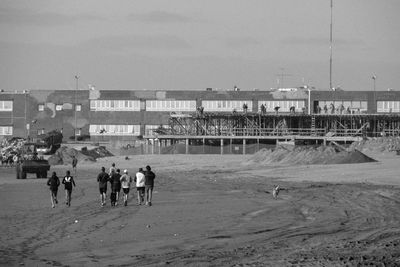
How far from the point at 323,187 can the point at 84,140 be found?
67009mm

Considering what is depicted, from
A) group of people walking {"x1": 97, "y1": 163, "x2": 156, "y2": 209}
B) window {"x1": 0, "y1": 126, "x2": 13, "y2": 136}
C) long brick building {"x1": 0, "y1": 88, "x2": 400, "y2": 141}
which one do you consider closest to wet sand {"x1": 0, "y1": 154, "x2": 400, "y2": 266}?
group of people walking {"x1": 97, "y1": 163, "x2": 156, "y2": 209}

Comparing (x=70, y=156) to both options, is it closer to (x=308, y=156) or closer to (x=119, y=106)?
(x=119, y=106)

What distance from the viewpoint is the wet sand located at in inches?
778

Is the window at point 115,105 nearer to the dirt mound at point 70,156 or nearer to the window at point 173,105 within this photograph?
the window at point 173,105

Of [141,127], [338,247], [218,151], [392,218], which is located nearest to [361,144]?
[218,151]

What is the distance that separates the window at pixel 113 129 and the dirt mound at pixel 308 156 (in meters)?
38.6

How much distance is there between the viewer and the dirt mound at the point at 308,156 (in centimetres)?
5891

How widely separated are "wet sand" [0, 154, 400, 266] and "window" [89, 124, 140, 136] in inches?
2311

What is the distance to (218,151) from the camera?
296ft

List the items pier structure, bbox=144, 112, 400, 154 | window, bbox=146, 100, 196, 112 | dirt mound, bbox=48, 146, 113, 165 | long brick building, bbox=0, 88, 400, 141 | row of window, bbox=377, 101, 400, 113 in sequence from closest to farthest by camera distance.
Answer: dirt mound, bbox=48, 146, 113, 165 < pier structure, bbox=144, 112, 400, 154 < row of window, bbox=377, 101, 400, 113 < long brick building, bbox=0, 88, 400, 141 < window, bbox=146, 100, 196, 112

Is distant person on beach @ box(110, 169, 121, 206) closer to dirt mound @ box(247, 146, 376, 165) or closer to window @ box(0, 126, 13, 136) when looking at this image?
dirt mound @ box(247, 146, 376, 165)

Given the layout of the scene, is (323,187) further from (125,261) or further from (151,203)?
(125,261)

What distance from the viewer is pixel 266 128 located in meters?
97.0

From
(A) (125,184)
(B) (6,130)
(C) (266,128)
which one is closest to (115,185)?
(A) (125,184)
